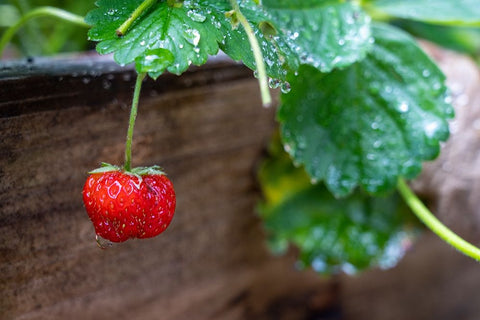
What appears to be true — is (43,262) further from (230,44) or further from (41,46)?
(41,46)

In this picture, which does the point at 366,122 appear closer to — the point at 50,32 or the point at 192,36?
the point at 192,36

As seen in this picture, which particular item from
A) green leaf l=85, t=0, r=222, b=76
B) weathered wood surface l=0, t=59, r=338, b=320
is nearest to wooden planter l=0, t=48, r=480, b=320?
weathered wood surface l=0, t=59, r=338, b=320

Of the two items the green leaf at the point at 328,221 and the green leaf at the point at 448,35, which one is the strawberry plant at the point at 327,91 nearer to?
the green leaf at the point at 328,221

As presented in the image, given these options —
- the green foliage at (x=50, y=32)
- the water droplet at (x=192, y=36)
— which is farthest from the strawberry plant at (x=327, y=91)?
the green foliage at (x=50, y=32)

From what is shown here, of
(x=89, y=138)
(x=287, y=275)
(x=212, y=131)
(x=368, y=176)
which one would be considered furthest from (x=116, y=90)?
(x=287, y=275)

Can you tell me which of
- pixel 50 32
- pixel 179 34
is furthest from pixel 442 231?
pixel 50 32
